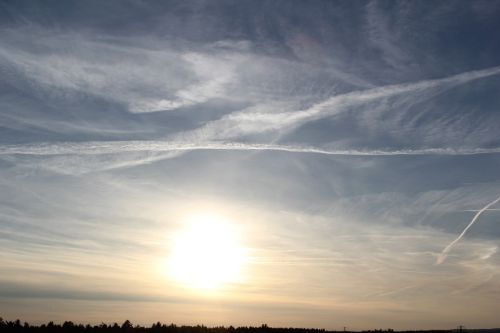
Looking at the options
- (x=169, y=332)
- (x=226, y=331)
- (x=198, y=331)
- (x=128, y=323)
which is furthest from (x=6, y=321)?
(x=226, y=331)

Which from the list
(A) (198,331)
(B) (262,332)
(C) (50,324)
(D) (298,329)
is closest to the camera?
(C) (50,324)

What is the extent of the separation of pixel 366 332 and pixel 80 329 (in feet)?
207

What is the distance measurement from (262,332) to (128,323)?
2425 cm

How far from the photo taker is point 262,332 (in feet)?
250

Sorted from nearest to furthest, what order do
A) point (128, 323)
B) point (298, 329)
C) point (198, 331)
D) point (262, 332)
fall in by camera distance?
point (128, 323) < point (198, 331) < point (262, 332) < point (298, 329)

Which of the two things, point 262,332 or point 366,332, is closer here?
point 262,332

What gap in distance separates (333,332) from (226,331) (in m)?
30.0

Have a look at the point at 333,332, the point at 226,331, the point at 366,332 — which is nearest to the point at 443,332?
the point at 366,332

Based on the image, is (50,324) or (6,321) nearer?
(6,321)

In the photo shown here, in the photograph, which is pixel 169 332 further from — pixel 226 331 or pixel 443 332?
pixel 443 332

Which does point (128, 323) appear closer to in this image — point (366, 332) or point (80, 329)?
point (80, 329)

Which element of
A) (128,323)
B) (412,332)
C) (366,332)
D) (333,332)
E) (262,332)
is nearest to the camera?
(128,323)

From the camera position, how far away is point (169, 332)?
61344 millimetres

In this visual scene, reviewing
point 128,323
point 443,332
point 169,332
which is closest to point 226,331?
point 169,332
